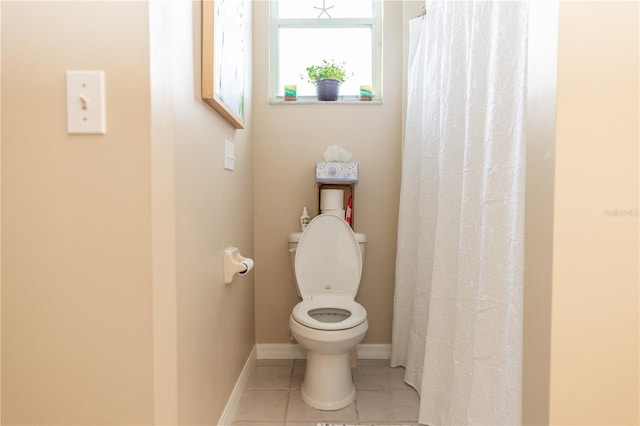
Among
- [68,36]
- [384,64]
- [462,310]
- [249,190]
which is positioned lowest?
[462,310]

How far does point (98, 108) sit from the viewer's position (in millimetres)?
771

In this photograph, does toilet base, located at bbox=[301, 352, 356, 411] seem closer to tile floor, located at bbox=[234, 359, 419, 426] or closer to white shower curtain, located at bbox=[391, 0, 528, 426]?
tile floor, located at bbox=[234, 359, 419, 426]

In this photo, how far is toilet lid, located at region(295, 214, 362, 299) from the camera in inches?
77.4

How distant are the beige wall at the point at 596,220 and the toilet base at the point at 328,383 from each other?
0.95 m

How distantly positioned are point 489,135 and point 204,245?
956 mm

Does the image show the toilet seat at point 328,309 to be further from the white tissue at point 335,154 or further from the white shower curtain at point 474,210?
the white tissue at point 335,154

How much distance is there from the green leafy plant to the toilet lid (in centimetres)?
81

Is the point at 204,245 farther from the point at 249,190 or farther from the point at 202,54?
the point at 249,190

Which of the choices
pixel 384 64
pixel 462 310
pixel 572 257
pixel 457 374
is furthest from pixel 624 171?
pixel 384 64

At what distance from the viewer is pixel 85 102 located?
2.52 feet

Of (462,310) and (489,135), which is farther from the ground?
(489,135)

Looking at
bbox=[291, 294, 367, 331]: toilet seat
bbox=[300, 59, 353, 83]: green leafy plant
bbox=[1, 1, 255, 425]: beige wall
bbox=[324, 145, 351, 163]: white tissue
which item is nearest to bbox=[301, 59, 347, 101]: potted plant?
bbox=[300, 59, 353, 83]: green leafy plant

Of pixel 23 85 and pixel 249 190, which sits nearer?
pixel 23 85

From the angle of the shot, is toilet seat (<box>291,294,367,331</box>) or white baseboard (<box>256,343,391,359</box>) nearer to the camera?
toilet seat (<box>291,294,367,331</box>)
